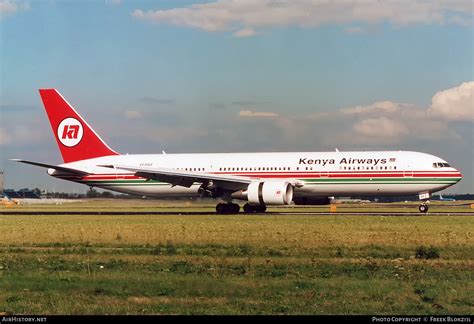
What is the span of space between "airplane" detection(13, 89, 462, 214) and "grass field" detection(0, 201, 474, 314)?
20744mm

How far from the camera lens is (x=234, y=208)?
54094 mm

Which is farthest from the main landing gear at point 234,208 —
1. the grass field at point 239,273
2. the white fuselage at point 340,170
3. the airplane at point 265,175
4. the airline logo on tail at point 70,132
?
the grass field at point 239,273

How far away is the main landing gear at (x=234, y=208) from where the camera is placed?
5388cm

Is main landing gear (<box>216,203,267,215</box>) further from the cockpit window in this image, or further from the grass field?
the grass field

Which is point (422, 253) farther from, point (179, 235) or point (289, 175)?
point (289, 175)

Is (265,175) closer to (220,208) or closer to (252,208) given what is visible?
(252,208)

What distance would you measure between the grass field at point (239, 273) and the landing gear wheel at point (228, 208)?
2259cm

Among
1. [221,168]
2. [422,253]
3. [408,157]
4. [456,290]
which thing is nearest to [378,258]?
[422,253]

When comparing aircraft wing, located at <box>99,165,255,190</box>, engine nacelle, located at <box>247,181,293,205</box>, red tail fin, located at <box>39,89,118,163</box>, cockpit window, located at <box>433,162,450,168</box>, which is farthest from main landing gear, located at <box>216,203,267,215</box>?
red tail fin, located at <box>39,89,118,163</box>

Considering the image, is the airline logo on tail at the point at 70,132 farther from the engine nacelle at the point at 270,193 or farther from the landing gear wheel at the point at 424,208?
the landing gear wheel at the point at 424,208

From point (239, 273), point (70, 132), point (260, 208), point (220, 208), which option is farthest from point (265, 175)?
point (239, 273)

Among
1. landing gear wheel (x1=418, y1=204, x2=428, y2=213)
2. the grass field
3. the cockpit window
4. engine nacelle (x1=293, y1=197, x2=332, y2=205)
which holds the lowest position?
the grass field

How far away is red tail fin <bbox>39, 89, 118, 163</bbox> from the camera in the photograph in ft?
205

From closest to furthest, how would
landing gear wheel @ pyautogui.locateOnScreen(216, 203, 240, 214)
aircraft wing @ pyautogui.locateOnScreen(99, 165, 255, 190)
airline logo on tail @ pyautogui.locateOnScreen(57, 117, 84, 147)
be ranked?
aircraft wing @ pyautogui.locateOnScreen(99, 165, 255, 190), landing gear wheel @ pyautogui.locateOnScreen(216, 203, 240, 214), airline logo on tail @ pyautogui.locateOnScreen(57, 117, 84, 147)
